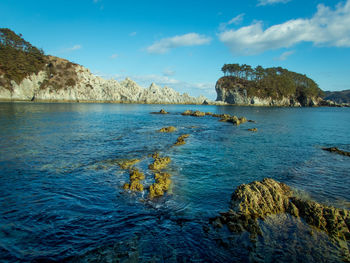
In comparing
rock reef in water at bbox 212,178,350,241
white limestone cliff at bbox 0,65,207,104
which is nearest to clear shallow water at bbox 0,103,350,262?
rock reef in water at bbox 212,178,350,241

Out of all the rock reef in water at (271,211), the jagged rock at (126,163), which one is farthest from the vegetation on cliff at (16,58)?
the rock reef in water at (271,211)

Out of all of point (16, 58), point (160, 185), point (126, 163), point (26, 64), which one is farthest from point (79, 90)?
point (160, 185)

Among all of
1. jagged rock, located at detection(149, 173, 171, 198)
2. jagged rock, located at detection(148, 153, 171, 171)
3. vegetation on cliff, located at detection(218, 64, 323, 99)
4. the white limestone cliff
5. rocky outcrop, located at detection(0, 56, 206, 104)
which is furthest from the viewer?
vegetation on cliff, located at detection(218, 64, 323, 99)

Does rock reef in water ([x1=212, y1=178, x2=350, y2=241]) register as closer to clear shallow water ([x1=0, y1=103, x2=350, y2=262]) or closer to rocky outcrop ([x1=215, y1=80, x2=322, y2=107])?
clear shallow water ([x1=0, y1=103, x2=350, y2=262])

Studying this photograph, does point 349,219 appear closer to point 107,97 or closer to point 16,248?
point 16,248

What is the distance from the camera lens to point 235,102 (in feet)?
533

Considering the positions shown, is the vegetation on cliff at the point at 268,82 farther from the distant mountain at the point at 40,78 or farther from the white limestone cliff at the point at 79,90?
the distant mountain at the point at 40,78

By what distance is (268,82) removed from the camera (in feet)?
497

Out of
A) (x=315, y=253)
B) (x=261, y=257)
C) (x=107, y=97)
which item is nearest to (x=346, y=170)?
(x=315, y=253)

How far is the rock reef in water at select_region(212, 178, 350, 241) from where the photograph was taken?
7.33m

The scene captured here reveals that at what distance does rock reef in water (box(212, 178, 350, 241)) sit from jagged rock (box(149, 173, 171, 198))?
3.32 meters

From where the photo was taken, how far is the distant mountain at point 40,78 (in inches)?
3895

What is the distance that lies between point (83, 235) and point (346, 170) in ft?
61.1

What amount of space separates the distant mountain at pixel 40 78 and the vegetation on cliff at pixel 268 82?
10927 cm
